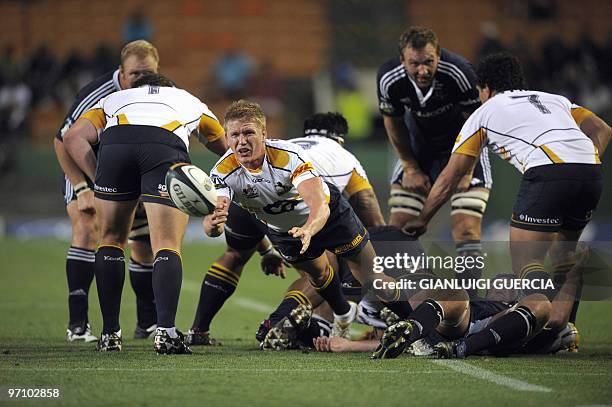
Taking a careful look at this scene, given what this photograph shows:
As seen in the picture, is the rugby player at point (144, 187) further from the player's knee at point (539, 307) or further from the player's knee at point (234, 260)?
the player's knee at point (539, 307)

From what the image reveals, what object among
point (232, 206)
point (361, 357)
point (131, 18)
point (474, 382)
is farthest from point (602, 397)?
point (131, 18)

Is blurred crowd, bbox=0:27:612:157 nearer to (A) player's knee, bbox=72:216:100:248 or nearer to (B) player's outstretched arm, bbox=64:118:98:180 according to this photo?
(A) player's knee, bbox=72:216:100:248

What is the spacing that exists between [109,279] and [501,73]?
283 centimetres

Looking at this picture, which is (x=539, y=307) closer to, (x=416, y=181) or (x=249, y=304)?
(x=416, y=181)

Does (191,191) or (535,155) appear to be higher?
(535,155)

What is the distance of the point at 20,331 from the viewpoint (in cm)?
787

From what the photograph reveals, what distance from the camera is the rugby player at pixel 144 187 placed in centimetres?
630

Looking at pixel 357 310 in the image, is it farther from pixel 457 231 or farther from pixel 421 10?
pixel 421 10

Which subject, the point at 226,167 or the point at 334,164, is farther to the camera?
the point at 334,164

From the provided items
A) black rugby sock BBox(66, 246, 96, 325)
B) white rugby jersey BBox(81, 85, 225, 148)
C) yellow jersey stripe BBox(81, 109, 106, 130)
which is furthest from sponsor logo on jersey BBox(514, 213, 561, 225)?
black rugby sock BBox(66, 246, 96, 325)

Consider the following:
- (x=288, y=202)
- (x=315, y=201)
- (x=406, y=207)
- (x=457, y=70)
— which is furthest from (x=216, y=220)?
(x=406, y=207)

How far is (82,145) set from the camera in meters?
7.00

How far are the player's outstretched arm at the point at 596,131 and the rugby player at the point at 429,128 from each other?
1362 millimetres

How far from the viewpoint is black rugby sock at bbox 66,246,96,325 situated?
754cm
